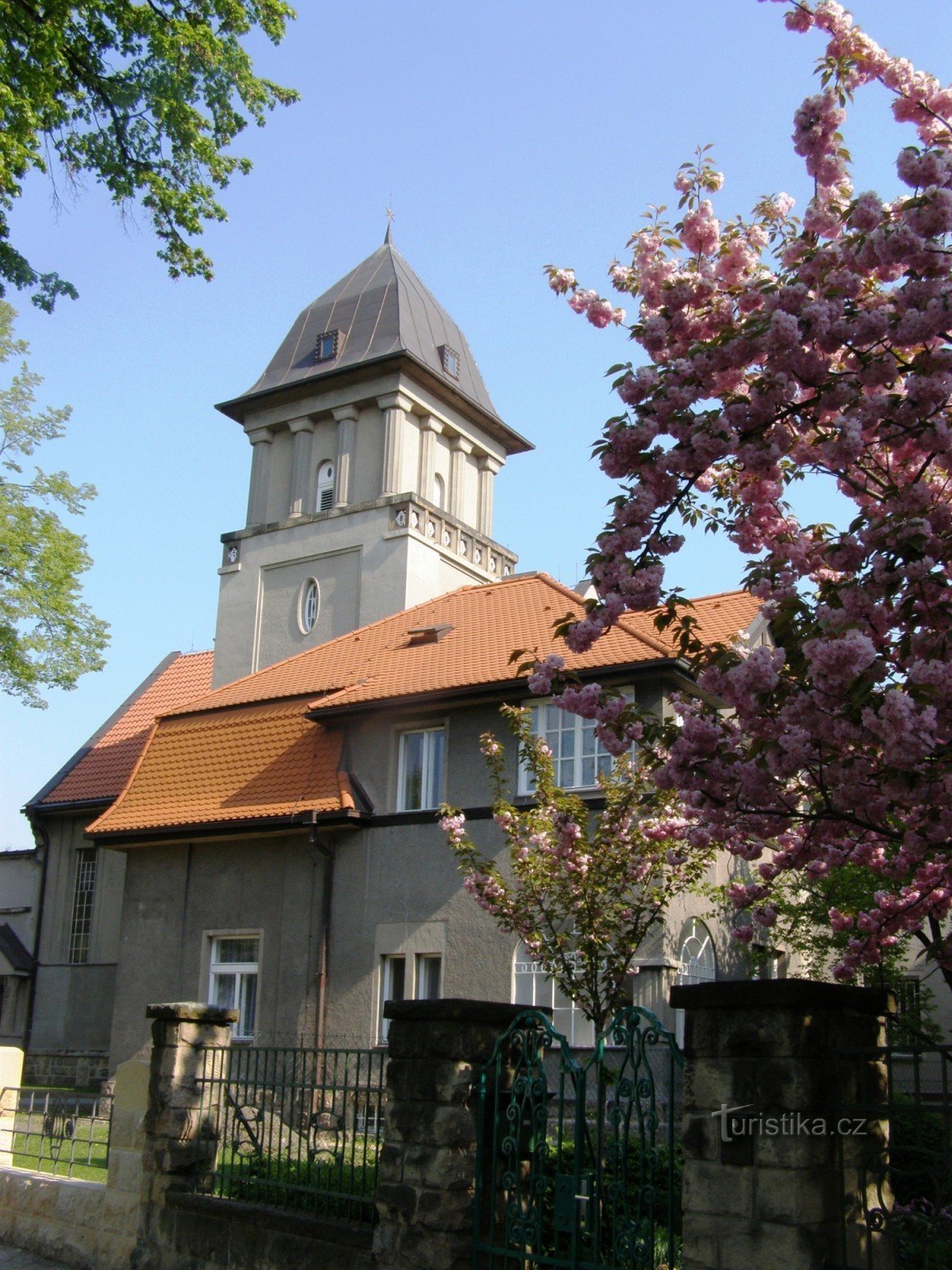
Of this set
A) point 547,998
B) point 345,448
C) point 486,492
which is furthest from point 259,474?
point 547,998

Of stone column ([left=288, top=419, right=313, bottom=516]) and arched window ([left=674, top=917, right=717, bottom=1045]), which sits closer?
arched window ([left=674, top=917, right=717, bottom=1045])

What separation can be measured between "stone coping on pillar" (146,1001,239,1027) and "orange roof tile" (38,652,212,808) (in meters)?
19.1

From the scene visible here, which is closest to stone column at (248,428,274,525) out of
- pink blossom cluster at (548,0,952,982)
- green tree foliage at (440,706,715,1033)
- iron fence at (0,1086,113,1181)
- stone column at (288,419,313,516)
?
stone column at (288,419,313,516)

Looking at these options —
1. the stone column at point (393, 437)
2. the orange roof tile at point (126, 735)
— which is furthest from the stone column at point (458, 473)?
the orange roof tile at point (126, 735)

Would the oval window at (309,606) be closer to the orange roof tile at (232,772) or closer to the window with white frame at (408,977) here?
the orange roof tile at (232,772)

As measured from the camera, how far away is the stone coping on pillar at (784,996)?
19.4 feet

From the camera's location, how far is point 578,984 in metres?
14.3

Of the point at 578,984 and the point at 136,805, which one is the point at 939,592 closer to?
the point at 578,984

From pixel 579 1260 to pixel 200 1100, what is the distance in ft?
13.2

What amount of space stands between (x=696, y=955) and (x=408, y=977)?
4.10m

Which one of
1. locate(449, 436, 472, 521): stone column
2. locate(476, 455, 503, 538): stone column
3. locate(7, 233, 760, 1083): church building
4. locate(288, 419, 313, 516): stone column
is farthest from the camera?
locate(476, 455, 503, 538): stone column

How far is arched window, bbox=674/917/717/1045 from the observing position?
18.5m

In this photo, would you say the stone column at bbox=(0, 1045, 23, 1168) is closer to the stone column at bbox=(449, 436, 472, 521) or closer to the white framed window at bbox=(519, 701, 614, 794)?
the white framed window at bbox=(519, 701, 614, 794)

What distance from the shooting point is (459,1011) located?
7598mm
